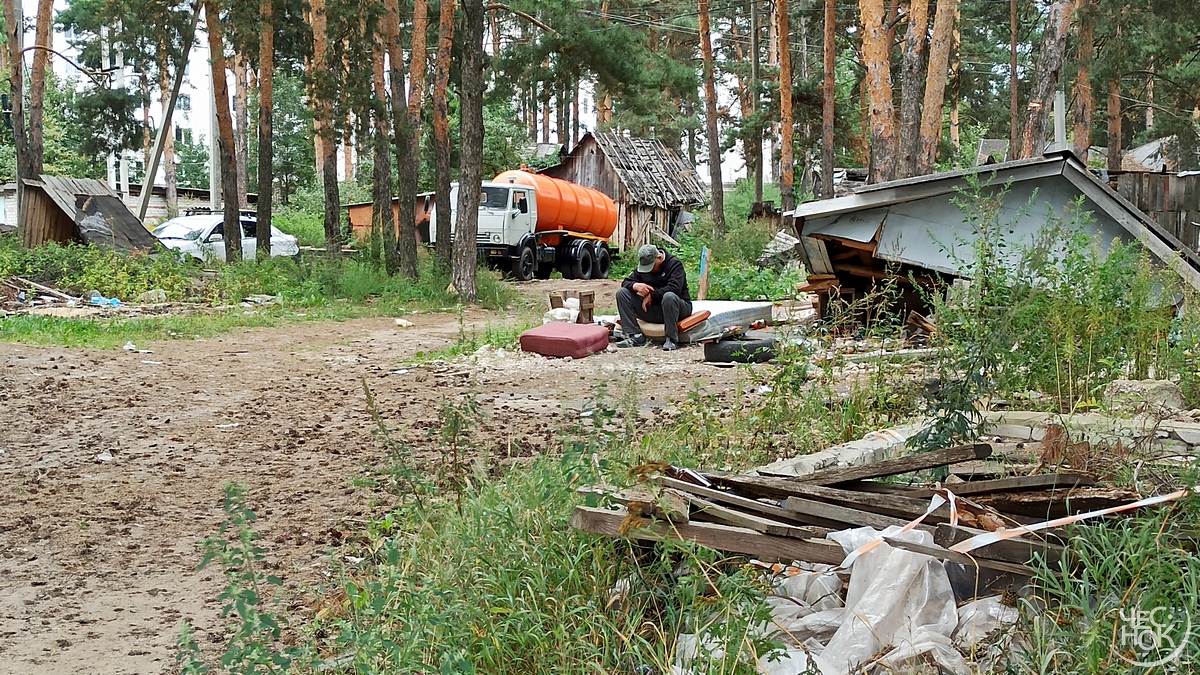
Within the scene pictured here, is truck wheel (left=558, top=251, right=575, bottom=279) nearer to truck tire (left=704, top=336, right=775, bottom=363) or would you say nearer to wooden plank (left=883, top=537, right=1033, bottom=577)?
truck tire (left=704, top=336, right=775, bottom=363)

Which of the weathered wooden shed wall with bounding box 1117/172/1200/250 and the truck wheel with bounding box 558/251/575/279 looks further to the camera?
the truck wheel with bounding box 558/251/575/279

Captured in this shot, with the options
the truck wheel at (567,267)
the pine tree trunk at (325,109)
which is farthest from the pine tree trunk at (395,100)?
the truck wheel at (567,267)

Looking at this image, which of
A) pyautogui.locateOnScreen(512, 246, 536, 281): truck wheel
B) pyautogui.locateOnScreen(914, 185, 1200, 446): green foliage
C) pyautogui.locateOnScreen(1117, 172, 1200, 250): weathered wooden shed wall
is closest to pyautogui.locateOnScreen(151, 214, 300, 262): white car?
pyautogui.locateOnScreen(512, 246, 536, 281): truck wheel

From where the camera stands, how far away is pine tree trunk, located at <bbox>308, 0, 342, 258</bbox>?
72.0 ft

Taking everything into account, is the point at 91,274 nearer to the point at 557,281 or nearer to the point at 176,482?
the point at 557,281

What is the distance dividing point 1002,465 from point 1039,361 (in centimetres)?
227

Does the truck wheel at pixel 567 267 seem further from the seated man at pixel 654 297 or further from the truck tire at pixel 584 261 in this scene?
the seated man at pixel 654 297

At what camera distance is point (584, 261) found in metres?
31.2

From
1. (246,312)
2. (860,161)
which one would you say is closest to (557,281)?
(246,312)

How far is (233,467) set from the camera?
7.64 m

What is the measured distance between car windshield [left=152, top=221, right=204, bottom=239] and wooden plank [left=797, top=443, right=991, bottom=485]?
26.0 meters

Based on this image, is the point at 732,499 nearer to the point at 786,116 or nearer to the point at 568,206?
the point at 568,206

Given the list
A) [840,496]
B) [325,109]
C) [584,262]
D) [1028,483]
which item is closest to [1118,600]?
[1028,483]

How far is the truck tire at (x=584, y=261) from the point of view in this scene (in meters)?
30.7
